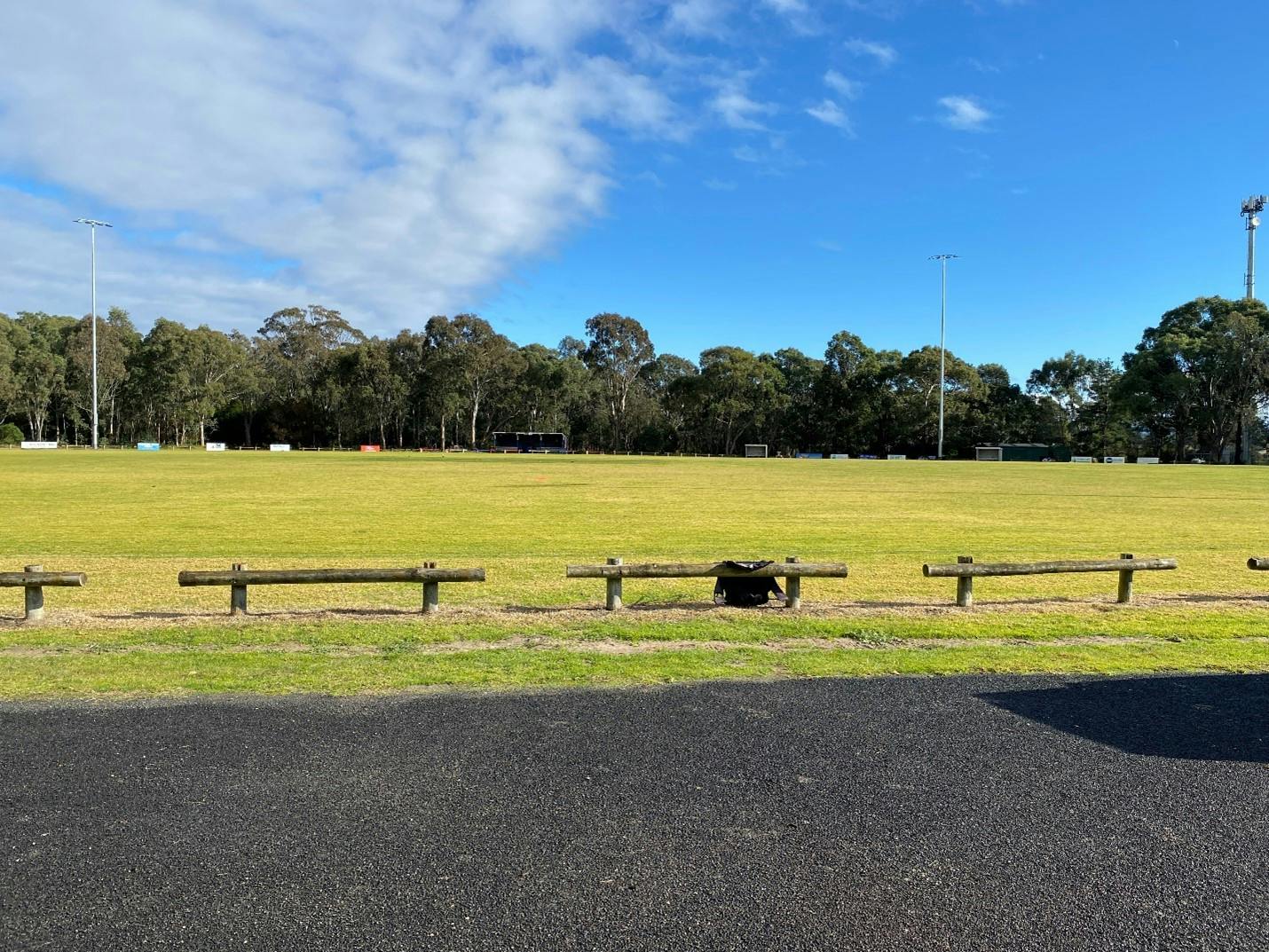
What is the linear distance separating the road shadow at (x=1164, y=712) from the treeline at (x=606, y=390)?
322ft

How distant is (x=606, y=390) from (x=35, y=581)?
10447 centimetres

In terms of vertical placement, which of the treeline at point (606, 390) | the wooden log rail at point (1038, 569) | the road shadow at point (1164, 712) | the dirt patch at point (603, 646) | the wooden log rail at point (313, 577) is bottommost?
the dirt patch at point (603, 646)

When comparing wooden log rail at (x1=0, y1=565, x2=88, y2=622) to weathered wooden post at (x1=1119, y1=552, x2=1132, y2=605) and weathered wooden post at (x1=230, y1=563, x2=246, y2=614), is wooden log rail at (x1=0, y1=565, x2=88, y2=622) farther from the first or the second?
weathered wooden post at (x1=1119, y1=552, x2=1132, y2=605)

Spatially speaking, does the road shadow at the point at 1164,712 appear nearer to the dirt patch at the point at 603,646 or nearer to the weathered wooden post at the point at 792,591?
the dirt patch at the point at 603,646

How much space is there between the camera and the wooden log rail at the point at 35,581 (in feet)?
26.6

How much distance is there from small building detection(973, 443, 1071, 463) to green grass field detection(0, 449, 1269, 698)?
8263 cm

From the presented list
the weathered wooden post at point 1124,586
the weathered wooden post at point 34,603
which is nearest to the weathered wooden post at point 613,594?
the weathered wooden post at point 34,603

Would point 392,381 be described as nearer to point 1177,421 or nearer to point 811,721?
point 1177,421

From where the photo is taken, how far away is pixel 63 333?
106 metres

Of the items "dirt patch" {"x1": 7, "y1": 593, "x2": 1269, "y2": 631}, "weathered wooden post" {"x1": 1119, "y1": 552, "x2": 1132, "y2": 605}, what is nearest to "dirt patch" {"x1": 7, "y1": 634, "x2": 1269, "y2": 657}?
"dirt patch" {"x1": 7, "y1": 593, "x2": 1269, "y2": 631}

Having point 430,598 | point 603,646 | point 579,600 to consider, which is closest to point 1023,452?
point 579,600

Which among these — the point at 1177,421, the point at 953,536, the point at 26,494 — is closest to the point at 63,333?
the point at 26,494

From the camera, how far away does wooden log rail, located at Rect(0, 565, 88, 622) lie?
8.12 m

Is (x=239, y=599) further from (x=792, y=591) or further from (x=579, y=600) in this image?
(x=792, y=591)
